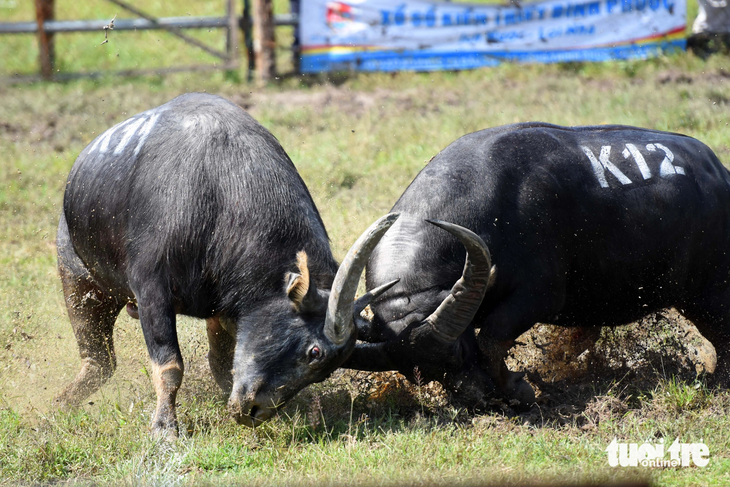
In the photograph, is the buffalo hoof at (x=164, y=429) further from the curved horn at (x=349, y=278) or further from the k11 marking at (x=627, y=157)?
the k11 marking at (x=627, y=157)

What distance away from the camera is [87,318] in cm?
609

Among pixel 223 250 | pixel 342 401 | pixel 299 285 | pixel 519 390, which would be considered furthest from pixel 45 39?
pixel 519 390

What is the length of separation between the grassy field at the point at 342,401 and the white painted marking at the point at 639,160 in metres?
1.31

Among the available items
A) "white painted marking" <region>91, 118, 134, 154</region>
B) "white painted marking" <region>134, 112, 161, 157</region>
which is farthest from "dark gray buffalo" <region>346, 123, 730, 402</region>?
"white painted marking" <region>91, 118, 134, 154</region>

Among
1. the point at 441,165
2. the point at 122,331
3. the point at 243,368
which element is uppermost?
the point at 441,165

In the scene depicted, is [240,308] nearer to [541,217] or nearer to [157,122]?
[157,122]

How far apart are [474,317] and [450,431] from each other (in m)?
0.75

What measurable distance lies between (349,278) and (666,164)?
2.55 m

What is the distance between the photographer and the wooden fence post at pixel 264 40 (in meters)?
13.5

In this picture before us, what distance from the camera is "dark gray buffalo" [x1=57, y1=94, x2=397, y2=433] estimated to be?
4.82 metres

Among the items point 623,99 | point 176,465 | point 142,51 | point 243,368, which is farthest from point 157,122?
point 142,51

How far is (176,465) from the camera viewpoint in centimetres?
464

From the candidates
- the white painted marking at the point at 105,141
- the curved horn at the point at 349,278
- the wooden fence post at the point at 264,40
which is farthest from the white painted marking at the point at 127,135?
the wooden fence post at the point at 264,40

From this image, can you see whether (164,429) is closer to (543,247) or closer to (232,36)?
(543,247)
